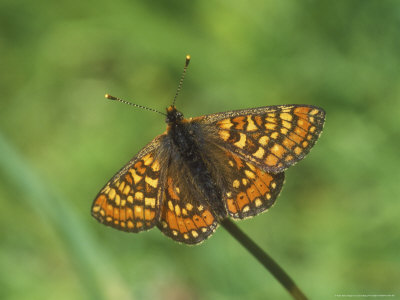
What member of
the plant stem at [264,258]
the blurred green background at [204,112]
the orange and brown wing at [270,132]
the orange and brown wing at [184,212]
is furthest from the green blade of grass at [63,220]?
the plant stem at [264,258]

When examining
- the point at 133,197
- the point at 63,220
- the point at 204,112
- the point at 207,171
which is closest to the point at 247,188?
the point at 207,171

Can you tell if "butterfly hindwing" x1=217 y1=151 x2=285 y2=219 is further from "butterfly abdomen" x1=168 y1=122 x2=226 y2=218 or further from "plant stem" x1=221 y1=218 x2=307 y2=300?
"plant stem" x1=221 y1=218 x2=307 y2=300

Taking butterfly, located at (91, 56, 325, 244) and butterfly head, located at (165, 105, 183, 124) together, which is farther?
butterfly head, located at (165, 105, 183, 124)

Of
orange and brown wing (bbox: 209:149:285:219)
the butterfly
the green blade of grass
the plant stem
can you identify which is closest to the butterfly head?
the butterfly

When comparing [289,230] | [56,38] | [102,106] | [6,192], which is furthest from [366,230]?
[56,38]

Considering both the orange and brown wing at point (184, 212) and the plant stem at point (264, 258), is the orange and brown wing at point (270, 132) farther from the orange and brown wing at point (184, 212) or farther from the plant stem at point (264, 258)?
the plant stem at point (264, 258)

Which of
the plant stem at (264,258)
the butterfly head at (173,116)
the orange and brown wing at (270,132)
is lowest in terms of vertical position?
the plant stem at (264,258)

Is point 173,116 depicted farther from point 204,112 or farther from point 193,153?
point 204,112
